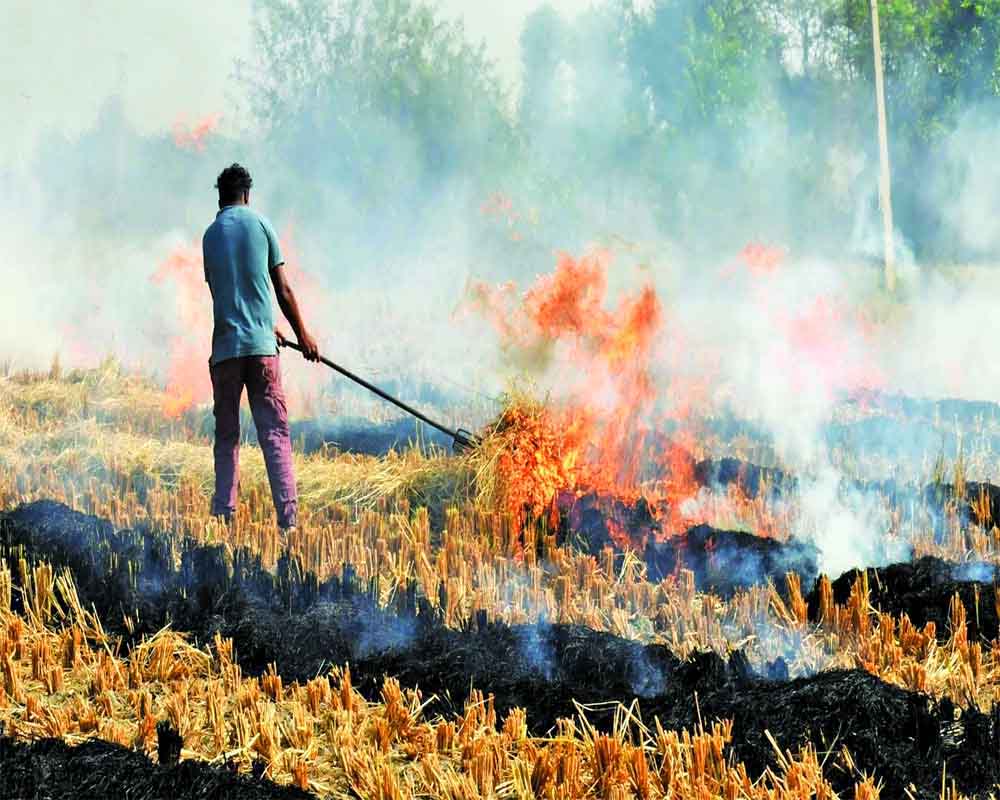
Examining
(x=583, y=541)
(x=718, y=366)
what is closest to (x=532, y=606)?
(x=583, y=541)

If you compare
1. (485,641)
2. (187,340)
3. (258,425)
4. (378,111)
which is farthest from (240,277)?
(378,111)

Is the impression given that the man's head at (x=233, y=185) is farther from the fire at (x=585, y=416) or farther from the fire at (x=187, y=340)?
the fire at (x=187, y=340)

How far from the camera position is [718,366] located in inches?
541

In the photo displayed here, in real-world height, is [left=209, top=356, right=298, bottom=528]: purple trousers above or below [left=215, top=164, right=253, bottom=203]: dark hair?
below

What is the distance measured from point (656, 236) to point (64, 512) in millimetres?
23606

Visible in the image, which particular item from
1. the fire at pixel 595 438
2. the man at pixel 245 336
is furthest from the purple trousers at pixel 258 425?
the fire at pixel 595 438

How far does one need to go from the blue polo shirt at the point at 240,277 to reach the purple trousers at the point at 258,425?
109 mm

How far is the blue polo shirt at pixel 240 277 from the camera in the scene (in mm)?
7207

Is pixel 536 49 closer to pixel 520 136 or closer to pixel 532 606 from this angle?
pixel 520 136

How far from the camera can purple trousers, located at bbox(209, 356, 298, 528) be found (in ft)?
24.0

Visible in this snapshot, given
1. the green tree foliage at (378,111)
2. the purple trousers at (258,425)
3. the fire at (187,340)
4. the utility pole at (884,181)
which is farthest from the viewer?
the green tree foliage at (378,111)

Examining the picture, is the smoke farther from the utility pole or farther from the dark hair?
the dark hair

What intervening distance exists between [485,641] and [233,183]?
338 centimetres

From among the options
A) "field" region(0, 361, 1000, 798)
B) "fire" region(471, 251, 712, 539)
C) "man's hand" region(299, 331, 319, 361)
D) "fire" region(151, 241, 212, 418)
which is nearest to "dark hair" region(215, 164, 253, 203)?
"man's hand" region(299, 331, 319, 361)
